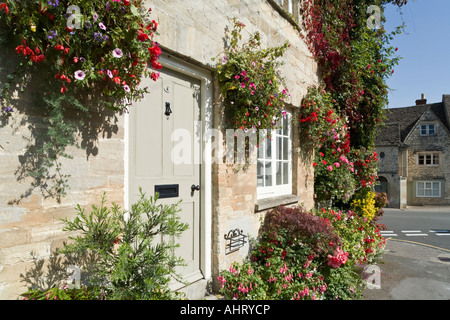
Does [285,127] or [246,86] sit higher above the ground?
[246,86]

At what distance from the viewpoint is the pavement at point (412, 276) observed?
14.7 ft

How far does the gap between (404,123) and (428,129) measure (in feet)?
6.63

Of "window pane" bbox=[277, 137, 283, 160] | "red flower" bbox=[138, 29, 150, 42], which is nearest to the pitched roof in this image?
"window pane" bbox=[277, 137, 283, 160]

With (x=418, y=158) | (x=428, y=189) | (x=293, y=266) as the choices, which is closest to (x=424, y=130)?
(x=418, y=158)

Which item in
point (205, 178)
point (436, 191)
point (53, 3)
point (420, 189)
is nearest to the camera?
point (53, 3)

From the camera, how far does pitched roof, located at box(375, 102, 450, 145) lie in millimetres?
28078

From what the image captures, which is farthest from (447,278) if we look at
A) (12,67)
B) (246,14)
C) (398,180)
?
(398,180)

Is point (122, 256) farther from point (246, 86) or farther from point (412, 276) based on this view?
point (412, 276)

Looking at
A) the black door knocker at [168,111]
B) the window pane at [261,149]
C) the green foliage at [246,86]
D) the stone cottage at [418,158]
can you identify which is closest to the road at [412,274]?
the window pane at [261,149]

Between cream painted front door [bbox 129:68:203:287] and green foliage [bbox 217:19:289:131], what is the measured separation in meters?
0.41

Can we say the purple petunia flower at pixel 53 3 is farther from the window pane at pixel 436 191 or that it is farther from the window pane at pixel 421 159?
the window pane at pixel 436 191

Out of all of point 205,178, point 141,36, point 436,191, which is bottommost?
point 436,191

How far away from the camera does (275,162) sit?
541cm

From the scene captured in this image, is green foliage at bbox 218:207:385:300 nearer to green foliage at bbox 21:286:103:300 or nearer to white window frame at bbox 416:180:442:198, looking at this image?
green foliage at bbox 21:286:103:300
